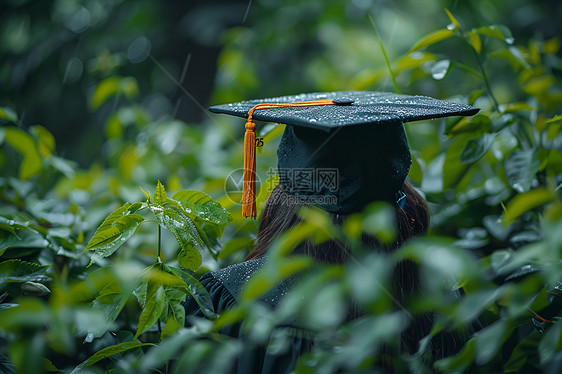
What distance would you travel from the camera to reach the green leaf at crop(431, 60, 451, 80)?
3.45ft

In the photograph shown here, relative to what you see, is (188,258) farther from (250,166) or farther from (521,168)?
(521,168)

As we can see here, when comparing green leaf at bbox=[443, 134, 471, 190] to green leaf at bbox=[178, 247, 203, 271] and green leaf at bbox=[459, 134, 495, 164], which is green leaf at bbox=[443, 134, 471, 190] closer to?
green leaf at bbox=[459, 134, 495, 164]

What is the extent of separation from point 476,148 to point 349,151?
413mm

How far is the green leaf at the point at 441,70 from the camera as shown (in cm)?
105

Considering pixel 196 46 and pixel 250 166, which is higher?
pixel 250 166

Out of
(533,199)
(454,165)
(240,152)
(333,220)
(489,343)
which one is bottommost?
(240,152)

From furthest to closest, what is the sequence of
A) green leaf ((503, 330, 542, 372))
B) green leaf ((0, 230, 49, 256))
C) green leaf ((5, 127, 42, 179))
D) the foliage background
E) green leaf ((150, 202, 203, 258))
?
green leaf ((5, 127, 42, 179)) < green leaf ((0, 230, 49, 256)) < green leaf ((150, 202, 203, 258)) < green leaf ((503, 330, 542, 372)) < the foliage background

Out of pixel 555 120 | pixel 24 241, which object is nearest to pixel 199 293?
pixel 24 241

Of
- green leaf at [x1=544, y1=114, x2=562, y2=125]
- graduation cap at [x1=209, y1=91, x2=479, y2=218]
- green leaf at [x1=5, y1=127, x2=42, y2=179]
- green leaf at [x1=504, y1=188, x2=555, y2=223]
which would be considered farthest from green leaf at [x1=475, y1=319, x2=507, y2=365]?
green leaf at [x1=5, y1=127, x2=42, y2=179]

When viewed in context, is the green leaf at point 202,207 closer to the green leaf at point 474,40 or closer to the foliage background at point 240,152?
the foliage background at point 240,152

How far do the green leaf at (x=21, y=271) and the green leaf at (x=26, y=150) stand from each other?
0.53 m

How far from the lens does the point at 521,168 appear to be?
1008 millimetres

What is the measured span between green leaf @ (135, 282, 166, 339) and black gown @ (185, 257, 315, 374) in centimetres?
12

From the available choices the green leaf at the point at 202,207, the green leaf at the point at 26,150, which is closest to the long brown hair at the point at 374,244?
the green leaf at the point at 202,207
